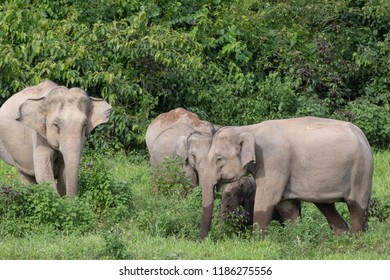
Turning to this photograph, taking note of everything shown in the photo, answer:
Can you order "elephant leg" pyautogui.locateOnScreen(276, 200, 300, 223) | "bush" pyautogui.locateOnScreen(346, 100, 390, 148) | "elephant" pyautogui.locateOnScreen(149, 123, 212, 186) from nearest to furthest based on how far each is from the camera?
1. "elephant leg" pyautogui.locateOnScreen(276, 200, 300, 223)
2. "elephant" pyautogui.locateOnScreen(149, 123, 212, 186)
3. "bush" pyautogui.locateOnScreen(346, 100, 390, 148)

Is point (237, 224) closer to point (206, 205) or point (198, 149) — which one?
point (206, 205)

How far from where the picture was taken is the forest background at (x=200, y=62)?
1675cm

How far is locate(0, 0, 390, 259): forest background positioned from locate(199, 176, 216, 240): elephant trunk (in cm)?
142

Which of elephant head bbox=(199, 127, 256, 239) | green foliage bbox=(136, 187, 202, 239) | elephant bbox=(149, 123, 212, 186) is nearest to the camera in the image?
elephant head bbox=(199, 127, 256, 239)

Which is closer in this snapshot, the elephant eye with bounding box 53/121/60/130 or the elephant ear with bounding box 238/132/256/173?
the elephant ear with bounding box 238/132/256/173

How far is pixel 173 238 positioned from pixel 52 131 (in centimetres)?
191

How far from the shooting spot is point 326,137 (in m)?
12.7

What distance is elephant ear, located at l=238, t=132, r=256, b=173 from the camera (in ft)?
40.5

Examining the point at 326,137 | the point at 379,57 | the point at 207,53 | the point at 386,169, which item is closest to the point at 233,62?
the point at 207,53

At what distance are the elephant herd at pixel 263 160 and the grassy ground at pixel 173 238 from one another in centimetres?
21

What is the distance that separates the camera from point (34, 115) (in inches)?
537

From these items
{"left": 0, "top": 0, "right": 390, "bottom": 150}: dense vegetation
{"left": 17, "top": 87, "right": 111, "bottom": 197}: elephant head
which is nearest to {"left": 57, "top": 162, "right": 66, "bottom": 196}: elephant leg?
{"left": 17, "top": 87, "right": 111, "bottom": 197}: elephant head

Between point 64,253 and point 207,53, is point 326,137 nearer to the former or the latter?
point 64,253

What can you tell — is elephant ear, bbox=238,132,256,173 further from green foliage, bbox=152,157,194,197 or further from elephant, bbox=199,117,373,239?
green foliage, bbox=152,157,194,197
